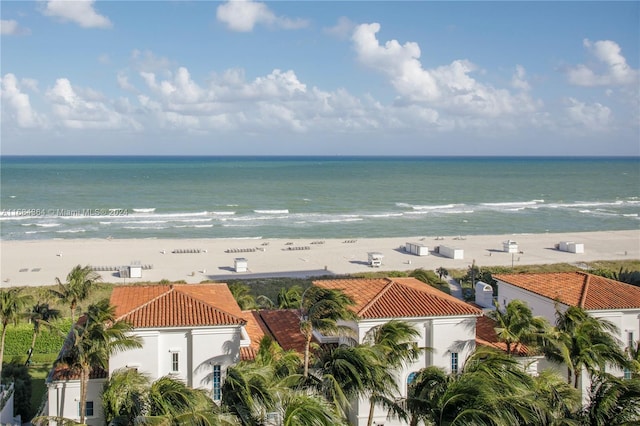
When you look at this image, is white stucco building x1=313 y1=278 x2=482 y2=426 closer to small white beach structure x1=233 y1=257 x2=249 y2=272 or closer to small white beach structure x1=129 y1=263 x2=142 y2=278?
small white beach structure x1=129 y1=263 x2=142 y2=278

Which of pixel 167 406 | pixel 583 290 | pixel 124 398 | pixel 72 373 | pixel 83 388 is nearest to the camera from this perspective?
pixel 167 406

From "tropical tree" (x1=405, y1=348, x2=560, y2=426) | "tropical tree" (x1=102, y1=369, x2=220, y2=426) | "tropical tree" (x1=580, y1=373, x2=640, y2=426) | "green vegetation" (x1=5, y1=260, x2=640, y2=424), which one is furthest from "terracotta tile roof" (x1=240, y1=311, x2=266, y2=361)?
"tropical tree" (x1=580, y1=373, x2=640, y2=426)

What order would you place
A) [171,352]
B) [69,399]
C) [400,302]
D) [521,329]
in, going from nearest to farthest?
[69,399] → [171,352] → [521,329] → [400,302]

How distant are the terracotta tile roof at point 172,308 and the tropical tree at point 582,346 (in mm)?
8461

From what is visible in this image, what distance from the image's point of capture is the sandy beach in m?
46.1

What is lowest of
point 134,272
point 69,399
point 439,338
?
point 69,399

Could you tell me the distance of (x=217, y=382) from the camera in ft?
61.5

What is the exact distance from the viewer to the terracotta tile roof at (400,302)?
19.3m

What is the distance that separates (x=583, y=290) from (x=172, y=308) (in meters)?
13.2

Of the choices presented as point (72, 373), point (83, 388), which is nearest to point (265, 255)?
point (72, 373)

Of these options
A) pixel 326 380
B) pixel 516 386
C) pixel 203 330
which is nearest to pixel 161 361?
pixel 203 330

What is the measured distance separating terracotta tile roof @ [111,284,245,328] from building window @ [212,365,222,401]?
1316mm

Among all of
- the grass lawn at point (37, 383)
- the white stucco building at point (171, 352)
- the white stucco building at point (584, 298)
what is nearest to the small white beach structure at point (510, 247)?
the white stucco building at point (584, 298)

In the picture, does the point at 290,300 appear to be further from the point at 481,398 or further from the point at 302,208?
the point at 302,208
